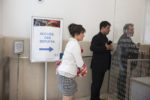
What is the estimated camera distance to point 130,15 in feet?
12.2

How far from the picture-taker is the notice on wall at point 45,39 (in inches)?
120

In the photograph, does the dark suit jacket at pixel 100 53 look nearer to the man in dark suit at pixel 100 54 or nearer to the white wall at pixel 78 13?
the man in dark suit at pixel 100 54

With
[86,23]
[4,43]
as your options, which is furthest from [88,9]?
[4,43]

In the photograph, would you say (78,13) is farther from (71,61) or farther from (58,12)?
(71,61)

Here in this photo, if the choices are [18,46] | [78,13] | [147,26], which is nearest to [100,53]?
[78,13]

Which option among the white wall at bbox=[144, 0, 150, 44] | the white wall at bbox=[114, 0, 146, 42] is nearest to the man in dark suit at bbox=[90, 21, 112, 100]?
the white wall at bbox=[114, 0, 146, 42]

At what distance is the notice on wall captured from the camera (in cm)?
304

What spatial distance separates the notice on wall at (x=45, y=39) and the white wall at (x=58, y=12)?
13.9 inches

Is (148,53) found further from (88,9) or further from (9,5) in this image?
(9,5)

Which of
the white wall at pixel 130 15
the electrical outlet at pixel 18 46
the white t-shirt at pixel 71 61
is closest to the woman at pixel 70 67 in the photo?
the white t-shirt at pixel 71 61

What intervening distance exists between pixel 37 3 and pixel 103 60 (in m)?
1.51

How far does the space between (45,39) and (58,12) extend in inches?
27.4

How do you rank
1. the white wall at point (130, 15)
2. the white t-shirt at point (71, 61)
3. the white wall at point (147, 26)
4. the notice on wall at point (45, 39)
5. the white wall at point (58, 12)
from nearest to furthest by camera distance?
1. the white t-shirt at point (71, 61)
2. the notice on wall at point (45, 39)
3. the white wall at point (58, 12)
4. the white wall at point (147, 26)
5. the white wall at point (130, 15)

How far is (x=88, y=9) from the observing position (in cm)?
384
